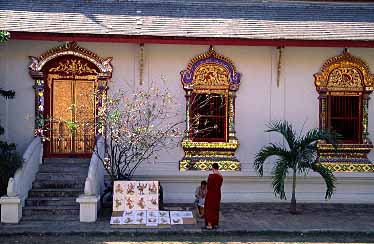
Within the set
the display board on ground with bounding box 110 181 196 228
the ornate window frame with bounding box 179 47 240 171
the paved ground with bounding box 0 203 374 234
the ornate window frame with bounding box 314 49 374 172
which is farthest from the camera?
the ornate window frame with bounding box 314 49 374 172

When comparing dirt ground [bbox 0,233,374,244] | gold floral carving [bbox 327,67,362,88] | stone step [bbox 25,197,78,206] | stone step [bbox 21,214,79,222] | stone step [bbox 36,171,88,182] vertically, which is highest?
gold floral carving [bbox 327,67,362,88]

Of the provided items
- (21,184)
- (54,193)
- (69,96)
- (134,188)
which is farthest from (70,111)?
(134,188)

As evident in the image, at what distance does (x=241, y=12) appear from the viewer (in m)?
14.7

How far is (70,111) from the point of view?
44.9 feet

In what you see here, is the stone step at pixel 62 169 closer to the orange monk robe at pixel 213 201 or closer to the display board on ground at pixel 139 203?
the display board on ground at pixel 139 203

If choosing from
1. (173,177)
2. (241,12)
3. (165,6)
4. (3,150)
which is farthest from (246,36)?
(3,150)

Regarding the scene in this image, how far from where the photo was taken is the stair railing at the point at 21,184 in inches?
443

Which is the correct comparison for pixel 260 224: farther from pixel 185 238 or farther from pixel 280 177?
pixel 185 238

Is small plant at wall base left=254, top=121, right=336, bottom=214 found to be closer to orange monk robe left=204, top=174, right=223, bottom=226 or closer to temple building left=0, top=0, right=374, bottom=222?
temple building left=0, top=0, right=374, bottom=222

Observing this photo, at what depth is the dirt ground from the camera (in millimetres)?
10016

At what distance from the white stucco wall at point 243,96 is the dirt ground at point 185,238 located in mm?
3273

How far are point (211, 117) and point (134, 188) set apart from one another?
9.90ft

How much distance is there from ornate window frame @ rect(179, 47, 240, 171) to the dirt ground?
338cm

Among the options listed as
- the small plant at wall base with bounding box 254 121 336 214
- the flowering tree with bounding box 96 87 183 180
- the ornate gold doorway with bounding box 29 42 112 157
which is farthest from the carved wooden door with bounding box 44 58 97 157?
the small plant at wall base with bounding box 254 121 336 214
